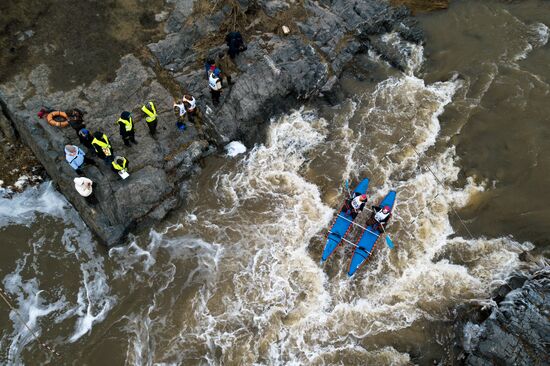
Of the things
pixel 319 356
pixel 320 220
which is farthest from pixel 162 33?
pixel 319 356

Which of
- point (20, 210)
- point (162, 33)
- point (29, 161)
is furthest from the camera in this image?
point (162, 33)

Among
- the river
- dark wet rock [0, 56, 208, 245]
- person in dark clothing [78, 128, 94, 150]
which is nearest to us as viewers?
the river

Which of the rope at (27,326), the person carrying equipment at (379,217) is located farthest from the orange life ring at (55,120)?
the person carrying equipment at (379,217)

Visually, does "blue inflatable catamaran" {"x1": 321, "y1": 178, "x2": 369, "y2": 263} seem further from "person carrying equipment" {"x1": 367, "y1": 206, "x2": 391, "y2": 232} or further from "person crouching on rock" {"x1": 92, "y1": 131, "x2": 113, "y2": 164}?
"person crouching on rock" {"x1": 92, "y1": 131, "x2": 113, "y2": 164}

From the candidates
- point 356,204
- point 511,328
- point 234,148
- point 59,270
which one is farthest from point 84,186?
point 511,328

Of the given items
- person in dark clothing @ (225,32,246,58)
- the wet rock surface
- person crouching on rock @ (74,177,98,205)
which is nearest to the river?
the wet rock surface

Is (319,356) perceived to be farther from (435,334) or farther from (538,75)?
(538,75)
